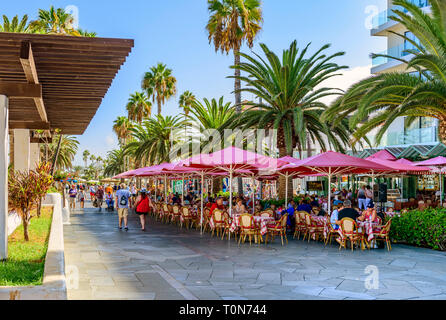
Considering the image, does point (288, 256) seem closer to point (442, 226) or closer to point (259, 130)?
point (442, 226)

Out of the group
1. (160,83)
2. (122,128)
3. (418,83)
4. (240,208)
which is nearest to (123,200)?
(240,208)

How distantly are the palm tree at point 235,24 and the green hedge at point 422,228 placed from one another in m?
16.6

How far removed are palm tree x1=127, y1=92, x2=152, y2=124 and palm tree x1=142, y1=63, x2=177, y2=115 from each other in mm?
4999

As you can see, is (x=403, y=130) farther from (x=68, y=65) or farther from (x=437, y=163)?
(x=68, y=65)

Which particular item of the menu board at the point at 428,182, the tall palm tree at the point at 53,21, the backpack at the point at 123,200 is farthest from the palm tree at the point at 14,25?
the menu board at the point at 428,182

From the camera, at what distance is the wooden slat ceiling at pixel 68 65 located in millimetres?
8117

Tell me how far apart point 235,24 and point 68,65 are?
21052 mm

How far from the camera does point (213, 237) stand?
15375 millimetres

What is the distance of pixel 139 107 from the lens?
6266cm

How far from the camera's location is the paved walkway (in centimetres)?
745

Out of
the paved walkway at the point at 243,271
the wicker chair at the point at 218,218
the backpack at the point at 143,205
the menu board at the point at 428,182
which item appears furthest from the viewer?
the menu board at the point at 428,182

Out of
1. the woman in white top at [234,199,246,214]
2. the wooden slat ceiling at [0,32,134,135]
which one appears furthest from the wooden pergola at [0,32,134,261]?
the woman in white top at [234,199,246,214]

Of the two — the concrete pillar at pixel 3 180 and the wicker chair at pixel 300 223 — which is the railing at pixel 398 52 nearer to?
the wicker chair at pixel 300 223
